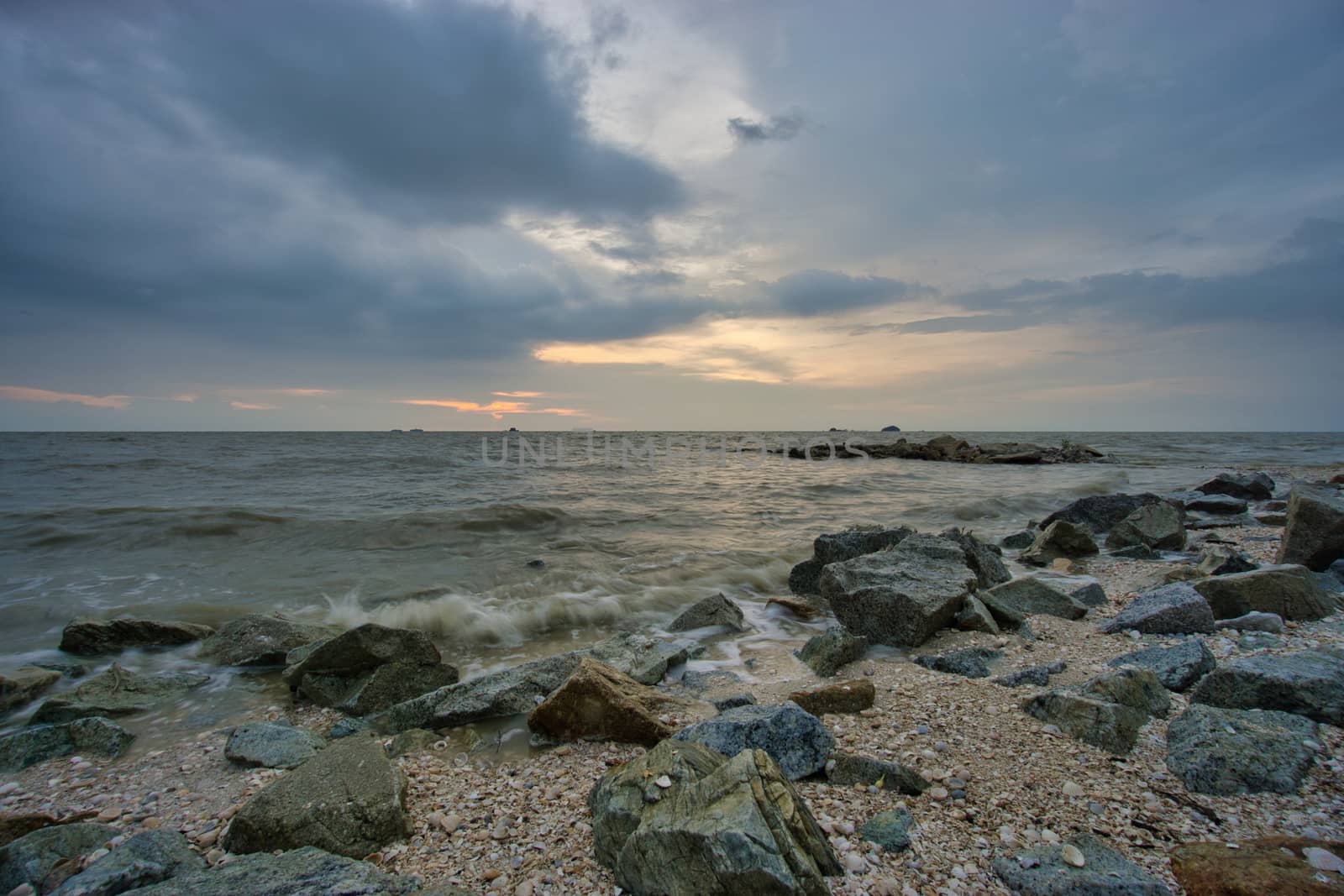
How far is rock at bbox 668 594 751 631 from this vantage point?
6.20 metres

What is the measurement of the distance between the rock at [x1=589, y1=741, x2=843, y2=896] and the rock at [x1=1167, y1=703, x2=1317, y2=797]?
68.6 inches

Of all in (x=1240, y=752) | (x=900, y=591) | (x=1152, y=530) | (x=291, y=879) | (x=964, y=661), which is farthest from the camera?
(x=1152, y=530)

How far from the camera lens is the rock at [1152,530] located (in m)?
8.83

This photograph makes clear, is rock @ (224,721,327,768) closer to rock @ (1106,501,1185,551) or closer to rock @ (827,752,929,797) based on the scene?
rock @ (827,752,929,797)

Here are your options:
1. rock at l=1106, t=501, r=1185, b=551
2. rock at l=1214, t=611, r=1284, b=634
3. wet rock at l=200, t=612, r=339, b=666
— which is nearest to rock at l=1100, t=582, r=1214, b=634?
rock at l=1214, t=611, r=1284, b=634

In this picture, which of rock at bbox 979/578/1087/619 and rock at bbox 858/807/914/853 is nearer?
rock at bbox 858/807/914/853

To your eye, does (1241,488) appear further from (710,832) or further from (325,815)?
(325,815)

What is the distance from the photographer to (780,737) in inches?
112

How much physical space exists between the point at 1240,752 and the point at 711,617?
4272 millimetres

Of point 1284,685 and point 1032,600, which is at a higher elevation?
point 1284,685

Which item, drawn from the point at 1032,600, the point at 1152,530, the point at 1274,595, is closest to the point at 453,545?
the point at 1032,600

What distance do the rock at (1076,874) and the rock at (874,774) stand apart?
1.62 feet

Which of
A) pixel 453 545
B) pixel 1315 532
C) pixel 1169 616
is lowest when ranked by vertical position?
pixel 453 545

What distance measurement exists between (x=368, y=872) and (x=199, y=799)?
1.60m
